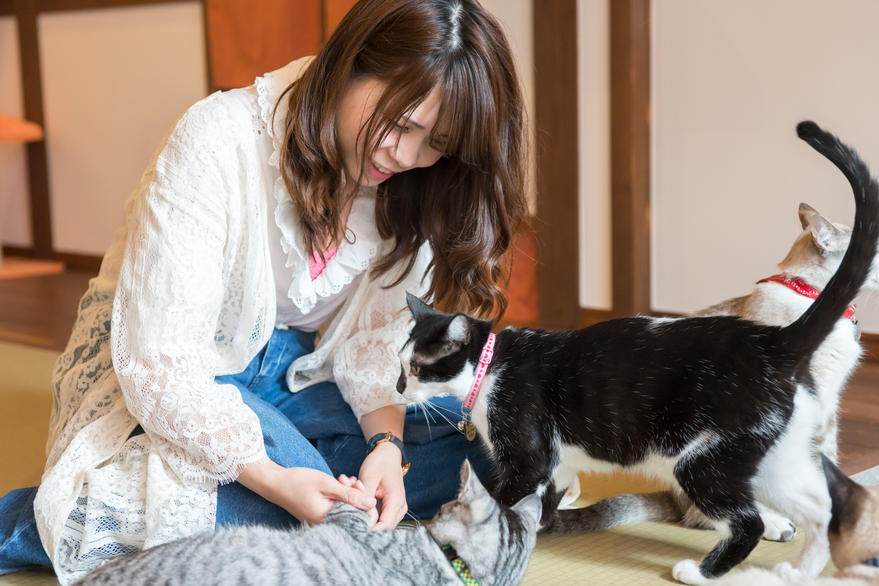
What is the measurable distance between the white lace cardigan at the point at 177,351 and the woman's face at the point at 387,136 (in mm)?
140

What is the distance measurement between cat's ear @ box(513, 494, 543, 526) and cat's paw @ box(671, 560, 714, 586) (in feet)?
0.82

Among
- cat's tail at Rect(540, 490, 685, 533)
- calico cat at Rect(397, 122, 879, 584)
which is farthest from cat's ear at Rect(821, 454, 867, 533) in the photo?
cat's tail at Rect(540, 490, 685, 533)

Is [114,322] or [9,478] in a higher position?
[114,322]

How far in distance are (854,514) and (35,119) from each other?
5.51 meters

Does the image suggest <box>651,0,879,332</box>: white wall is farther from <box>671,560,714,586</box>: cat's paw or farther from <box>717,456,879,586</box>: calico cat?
<box>717,456,879,586</box>: calico cat

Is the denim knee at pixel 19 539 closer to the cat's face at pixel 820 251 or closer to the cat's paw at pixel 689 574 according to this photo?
the cat's paw at pixel 689 574

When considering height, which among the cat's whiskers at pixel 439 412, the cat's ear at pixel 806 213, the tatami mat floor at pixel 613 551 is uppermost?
the cat's ear at pixel 806 213

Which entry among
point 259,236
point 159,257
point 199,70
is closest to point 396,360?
point 259,236

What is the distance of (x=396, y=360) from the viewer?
155 cm

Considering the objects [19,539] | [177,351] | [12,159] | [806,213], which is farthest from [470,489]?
[12,159]

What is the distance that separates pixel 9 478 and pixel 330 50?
1232 millimetres

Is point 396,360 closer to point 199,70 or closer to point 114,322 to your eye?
point 114,322

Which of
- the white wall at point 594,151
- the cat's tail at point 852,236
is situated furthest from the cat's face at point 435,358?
the white wall at point 594,151

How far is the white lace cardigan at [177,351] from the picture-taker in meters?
1.20
